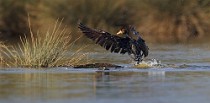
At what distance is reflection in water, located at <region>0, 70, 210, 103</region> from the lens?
12.6 metres

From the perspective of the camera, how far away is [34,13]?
126 ft

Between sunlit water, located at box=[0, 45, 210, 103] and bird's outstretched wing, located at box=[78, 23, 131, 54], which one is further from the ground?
bird's outstretched wing, located at box=[78, 23, 131, 54]

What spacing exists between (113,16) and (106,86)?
24.6 m

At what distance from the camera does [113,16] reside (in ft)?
127

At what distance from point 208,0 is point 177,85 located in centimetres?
2475

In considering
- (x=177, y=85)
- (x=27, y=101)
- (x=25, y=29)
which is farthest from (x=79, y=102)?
(x=25, y=29)

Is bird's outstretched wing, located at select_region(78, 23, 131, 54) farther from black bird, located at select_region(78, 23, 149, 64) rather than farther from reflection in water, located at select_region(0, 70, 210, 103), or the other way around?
reflection in water, located at select_region(0, 70, 210, 103)

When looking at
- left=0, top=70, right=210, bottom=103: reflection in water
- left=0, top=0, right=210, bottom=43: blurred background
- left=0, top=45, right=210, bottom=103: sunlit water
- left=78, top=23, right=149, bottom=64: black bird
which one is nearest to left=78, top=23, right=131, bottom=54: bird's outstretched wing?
left=78, top=23, right=149, bottom=64: black bird

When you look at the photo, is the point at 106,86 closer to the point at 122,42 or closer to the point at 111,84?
the point at 111,84

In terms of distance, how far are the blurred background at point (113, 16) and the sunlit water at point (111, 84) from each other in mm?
16045

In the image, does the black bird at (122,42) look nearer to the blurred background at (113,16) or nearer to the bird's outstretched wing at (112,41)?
the bird's outstretched wing at (112,41)

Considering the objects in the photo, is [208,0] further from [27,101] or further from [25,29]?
[27,101]

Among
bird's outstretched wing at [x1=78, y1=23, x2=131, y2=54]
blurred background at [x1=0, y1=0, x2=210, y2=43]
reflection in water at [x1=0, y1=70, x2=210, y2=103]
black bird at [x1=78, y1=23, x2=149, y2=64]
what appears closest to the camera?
reflection in water at [x1=0, y1=70, x2=210, y2=103]

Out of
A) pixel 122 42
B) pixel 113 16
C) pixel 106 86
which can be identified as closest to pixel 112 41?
pixel 122 42
